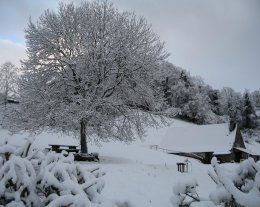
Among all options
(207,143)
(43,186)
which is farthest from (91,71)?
(207,143)

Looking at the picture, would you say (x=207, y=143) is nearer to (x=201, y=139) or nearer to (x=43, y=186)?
(x=201, y=139)

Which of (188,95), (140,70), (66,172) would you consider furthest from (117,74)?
(188,95)

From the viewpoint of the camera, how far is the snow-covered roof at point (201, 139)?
136ft

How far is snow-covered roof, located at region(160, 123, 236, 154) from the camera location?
4159cm

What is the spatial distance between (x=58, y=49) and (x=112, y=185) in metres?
13.4

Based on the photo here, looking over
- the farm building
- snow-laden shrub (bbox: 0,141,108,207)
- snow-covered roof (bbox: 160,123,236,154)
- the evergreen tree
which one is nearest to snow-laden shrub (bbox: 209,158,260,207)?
snow-laden shrub (bbox: 0,141,108,207)

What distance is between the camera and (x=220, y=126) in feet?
149

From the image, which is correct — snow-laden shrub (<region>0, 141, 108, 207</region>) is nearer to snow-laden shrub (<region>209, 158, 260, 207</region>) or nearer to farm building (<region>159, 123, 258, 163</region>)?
snow-laden shrub (<region>209, 158, 260, 207</region>)

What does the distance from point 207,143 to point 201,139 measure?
4.49ft

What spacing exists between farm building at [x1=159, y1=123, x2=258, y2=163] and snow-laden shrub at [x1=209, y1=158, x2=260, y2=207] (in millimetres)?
36018

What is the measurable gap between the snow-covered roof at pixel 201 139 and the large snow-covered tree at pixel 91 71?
21328 mm

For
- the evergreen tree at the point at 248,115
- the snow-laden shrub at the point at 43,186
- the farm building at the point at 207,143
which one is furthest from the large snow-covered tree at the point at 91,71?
the evergreen tree at the point at 248,115

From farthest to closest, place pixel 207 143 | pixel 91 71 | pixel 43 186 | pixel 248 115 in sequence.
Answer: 1. pixel 248 115
2. pixel 207 143
3. pixel 91 71
4. pixel 43 186

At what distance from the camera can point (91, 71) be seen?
2058 centimetres
